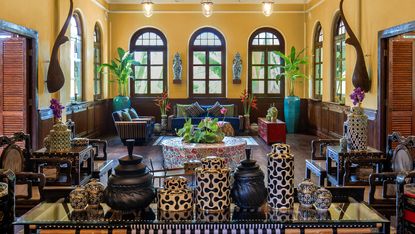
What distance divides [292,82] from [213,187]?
428 inches

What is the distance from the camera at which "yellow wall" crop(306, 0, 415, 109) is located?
23.1 ft

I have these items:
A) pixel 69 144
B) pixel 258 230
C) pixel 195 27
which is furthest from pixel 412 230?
pixel 195 27

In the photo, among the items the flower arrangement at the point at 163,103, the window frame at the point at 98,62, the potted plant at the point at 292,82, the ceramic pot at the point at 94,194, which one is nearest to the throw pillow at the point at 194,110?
the flower arrangement at the point at 163,103

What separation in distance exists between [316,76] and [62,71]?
7073mm

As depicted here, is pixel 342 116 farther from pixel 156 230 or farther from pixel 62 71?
pixel 156 230

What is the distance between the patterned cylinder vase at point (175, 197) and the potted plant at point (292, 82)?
10501 millimetres

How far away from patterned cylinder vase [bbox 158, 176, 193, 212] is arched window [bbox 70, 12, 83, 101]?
327 inches

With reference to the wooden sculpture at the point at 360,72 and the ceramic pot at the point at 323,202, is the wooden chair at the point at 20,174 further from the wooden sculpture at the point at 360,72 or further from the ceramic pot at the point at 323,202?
the wooden sculpture at the point at 360,72

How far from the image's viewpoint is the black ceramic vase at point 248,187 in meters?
2.35

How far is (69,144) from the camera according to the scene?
541 cm

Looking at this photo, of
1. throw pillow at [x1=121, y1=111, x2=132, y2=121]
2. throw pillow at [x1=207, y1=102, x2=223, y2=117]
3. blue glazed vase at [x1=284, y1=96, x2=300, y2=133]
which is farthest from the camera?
blue glazed vase at [x1=284, y1=96, x2=300, y2=133]

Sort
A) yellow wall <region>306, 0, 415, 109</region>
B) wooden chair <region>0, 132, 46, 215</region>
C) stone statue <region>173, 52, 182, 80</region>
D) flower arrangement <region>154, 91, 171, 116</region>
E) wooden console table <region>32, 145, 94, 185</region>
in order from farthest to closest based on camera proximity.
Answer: stone statue <region>173, 52, 182, 80</region>
flower arrangement <region>154, 91, 171, 116</region>
yellow wall <region>306, 0, 415, 109</region>
wooden console table <region>32, 145, 94, 185</region>
wooden chair <region>0, 132, 46, 215</region>

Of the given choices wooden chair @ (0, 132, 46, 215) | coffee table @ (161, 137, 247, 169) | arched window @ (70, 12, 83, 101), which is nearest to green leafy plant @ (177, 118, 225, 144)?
coffee table @ (161, 137, 247, 169)

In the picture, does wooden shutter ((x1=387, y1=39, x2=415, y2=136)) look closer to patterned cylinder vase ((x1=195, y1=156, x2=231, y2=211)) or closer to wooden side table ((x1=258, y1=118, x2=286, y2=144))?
wooden side table ((x1=258, y1=118, x2=286, y2=144))
